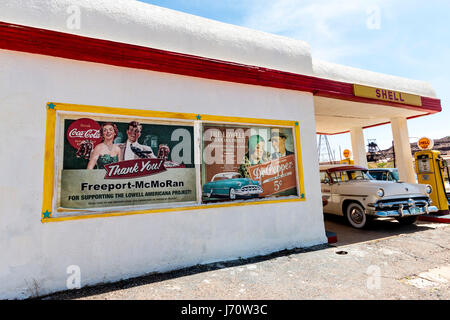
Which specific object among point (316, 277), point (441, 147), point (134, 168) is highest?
point (441, 147)

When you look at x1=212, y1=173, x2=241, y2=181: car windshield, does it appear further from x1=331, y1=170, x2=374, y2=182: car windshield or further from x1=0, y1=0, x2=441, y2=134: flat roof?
x1=331, y1=170, x2=374, y2=182: car windshield

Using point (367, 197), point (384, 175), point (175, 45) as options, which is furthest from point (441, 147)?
point (175, 45)

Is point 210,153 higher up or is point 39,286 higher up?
point 210,153

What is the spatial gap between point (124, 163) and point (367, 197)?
18.8ft

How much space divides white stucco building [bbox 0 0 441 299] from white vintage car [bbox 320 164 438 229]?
1.84 meters

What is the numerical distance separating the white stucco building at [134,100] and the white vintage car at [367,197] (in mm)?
1841

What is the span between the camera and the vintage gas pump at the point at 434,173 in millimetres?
7117

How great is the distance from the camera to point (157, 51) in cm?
397

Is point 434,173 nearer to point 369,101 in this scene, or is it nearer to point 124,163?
point 369,101

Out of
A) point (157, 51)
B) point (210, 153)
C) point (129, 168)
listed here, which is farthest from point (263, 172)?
point (157, 51)

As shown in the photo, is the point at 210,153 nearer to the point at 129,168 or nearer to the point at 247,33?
the point at 129,168

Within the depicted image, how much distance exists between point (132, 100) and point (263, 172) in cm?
280

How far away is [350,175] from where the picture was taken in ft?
22.5

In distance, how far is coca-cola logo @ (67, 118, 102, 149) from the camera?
356cm
